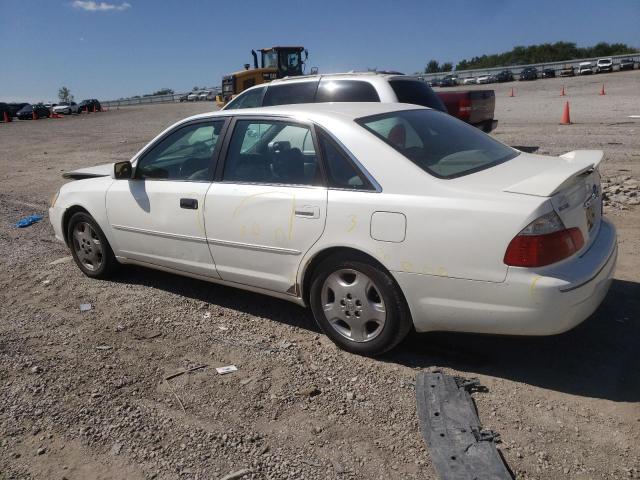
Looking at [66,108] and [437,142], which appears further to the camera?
[66,108]

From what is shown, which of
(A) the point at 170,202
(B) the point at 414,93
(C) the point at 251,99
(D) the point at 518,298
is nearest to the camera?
(D) the point at 518,298

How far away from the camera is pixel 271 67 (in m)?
21.2

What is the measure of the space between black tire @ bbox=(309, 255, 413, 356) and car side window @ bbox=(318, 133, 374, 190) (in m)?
0.44

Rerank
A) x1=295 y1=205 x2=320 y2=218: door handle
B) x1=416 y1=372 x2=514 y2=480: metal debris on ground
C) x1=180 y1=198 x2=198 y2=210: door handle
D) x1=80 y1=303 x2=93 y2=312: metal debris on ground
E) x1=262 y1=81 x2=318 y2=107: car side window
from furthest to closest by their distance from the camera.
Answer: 1. x1=262 y1=81 x2=318 y2=107: car side window
2. x1=80 y1=303 x2=93 y2=312: metal debris on ground
3. x1=180 y1=198 x2=198 y2=210: door handle
4. x1=295 y1=205 x2=320 y2=218: door handle
5. x1=416 y1=372 x2=514 y2=480: metal debris on ground

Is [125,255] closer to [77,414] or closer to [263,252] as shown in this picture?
[263,252]

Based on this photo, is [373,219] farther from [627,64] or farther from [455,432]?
[627,64]

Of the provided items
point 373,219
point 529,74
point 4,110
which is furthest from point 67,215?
point 529,74

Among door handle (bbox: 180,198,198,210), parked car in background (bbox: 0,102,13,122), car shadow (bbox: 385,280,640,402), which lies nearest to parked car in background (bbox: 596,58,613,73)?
parked car in background (bbox: 0,102,13,122)

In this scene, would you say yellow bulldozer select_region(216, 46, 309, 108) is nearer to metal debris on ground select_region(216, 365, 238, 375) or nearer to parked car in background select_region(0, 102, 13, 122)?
metal debris on ground select_region(216, 365, 238, 375)

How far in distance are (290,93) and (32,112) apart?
46.1 metres

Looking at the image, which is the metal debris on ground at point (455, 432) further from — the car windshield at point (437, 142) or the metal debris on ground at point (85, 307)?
the metal debris on ground at point (85, 307)

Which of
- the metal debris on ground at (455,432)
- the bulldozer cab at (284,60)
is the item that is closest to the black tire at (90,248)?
the metal debris on ground at (455,432)

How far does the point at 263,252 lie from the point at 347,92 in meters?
4.89

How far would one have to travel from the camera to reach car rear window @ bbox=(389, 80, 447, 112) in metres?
7.98
